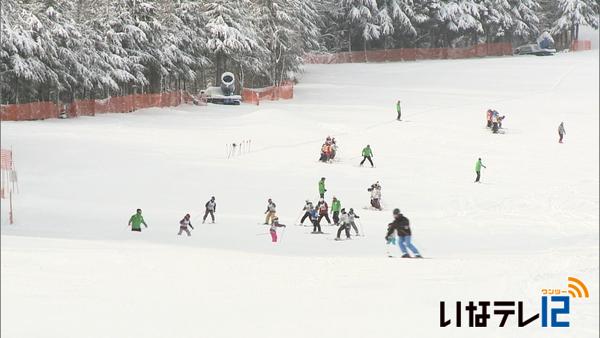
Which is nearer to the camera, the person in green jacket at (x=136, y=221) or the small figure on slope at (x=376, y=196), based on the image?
the person in green jacket at (x=136, y=221)

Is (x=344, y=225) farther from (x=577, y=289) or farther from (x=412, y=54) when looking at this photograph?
(x=412, y=54)

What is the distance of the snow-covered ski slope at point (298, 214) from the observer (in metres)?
13.4

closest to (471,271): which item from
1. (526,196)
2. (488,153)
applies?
(526,196)

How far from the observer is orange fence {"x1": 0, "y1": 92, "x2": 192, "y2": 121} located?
41.5 m

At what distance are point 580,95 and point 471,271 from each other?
4576 centimetres

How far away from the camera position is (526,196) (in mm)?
31516

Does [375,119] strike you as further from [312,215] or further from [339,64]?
[339,64]

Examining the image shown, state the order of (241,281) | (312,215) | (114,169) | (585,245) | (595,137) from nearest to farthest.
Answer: (241,281) → (585,245) → (312,215) → (114,169) → (595,137)

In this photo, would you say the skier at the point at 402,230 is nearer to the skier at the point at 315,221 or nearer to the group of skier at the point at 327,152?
the skier at the point at 315,221

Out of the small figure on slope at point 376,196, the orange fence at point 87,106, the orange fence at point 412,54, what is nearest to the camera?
the small figure on slope at point 376,196

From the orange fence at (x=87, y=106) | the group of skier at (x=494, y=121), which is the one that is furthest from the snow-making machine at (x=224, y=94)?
the group of skier at (x=494, y=121)

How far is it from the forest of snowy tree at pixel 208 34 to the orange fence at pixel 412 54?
1.02m

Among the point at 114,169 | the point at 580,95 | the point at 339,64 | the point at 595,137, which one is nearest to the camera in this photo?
the point at 114,169

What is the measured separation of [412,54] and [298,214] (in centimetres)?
5981
